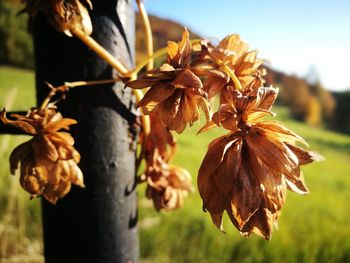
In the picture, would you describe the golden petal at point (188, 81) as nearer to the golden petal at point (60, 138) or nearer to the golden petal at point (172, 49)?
the golden petal at point (172, 49)

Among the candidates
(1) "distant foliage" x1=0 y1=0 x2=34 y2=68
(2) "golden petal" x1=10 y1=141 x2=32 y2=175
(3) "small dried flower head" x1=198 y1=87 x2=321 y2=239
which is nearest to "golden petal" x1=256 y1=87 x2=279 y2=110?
(3) "small dried flower head" x1=198 y1=87 x2=321 y2=239

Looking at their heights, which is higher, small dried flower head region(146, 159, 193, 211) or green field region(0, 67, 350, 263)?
small dried flower head region(146, 159, 193, 211)

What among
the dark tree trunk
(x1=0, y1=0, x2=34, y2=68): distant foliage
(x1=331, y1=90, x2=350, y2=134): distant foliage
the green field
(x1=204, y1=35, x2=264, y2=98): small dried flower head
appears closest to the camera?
(x1=204, y1=35, x2=264, y2=98): small dried flower head

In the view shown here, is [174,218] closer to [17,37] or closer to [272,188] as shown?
[272,188]

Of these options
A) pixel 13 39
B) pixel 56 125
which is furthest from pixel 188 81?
pixel 13 39

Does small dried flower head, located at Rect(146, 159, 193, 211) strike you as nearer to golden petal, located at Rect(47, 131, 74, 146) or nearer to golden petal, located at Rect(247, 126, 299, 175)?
golden petal, located at Rect(47, 131, 74, 146)

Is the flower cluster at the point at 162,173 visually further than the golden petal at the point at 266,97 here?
Yes

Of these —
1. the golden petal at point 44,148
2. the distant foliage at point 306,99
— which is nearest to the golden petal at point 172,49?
the golden petal at point 44,148
